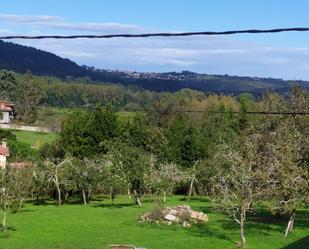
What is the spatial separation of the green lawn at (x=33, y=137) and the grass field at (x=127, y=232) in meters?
41.8

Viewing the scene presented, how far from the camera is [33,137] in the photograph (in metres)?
92.1

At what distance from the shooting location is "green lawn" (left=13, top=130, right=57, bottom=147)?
86469 mm

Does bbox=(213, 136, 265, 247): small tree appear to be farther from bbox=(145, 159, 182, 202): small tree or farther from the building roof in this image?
the building roof

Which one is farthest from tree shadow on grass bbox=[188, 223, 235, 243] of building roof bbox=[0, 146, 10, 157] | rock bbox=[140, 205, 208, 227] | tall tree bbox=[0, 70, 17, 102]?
tall tree bbox=[0, 70, 17, 102]

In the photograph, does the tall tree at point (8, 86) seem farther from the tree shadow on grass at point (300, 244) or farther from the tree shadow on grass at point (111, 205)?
the tree shadow on grass at point (300, 244)

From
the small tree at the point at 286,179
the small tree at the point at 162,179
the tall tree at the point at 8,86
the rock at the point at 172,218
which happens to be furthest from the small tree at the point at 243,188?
the tall tree at the point at 8,86

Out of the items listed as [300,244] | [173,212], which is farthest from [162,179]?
[300,244]

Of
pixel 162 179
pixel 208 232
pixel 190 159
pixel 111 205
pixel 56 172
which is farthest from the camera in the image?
pixel 190 159

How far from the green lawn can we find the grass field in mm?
41820

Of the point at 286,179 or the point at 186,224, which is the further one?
the point at 186,224

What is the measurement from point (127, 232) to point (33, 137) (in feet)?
200

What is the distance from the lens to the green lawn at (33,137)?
8647 centimetres

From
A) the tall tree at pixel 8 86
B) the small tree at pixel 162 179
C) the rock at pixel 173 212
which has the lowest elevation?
the small tree at pixel 162 179

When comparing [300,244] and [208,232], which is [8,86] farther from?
[300,244]
